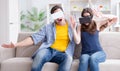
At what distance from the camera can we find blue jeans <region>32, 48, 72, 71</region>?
2.26 m

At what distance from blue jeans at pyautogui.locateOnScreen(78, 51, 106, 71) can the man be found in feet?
0.50

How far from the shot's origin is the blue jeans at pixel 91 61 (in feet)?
7.27

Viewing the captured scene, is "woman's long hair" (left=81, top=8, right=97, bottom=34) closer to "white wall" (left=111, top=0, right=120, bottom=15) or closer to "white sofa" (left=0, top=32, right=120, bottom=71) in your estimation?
"white sofa" (left=0, top=32, right=120, bottom=71)

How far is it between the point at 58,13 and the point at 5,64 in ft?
2.42

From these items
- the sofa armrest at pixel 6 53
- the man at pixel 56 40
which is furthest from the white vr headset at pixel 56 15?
the sofa armrest at pixel 6 53

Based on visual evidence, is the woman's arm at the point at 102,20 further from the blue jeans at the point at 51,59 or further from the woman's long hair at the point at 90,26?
the blue jeans at the point at 51,59

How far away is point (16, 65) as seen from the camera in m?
2.42

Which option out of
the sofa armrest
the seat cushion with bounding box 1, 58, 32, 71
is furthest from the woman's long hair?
the sofa armrest

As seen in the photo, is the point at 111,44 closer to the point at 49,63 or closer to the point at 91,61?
the point at 91,61

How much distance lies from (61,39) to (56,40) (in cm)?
5

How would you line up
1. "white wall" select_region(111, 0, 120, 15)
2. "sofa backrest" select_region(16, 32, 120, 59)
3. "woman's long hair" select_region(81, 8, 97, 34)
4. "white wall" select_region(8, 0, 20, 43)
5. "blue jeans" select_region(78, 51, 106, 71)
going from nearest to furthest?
"blue jeans" select_region(78, 51, 106, 71) < "woman's long hair" select_region(81, 8, 97, 34) < "sofa backrest" select_region(16, 32, 120, 59) < "white wall" select_region(8, 0, 20, 43) < "white wall" select_region(111, 0, 120, 15)

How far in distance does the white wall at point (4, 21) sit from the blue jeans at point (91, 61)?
2544 millimetres

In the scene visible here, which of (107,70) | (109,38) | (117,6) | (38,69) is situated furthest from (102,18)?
(117,6)

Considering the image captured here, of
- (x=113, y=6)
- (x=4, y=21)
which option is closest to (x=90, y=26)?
(x=4, y=21)
